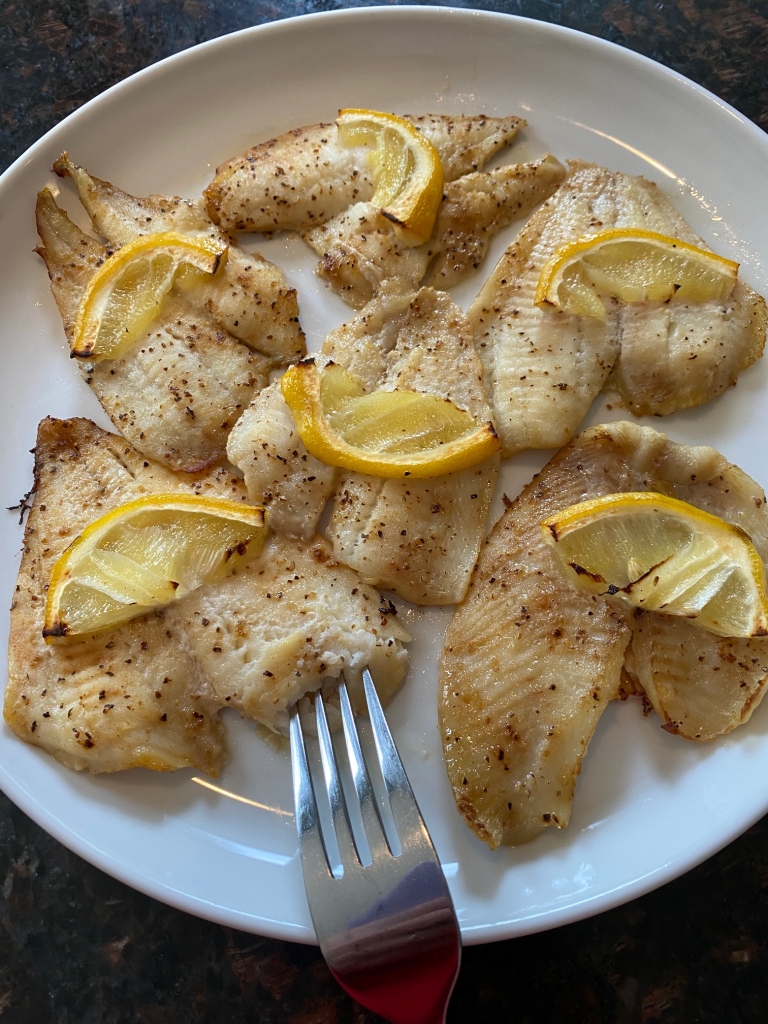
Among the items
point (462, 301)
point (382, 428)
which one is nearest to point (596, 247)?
point (462, 301)

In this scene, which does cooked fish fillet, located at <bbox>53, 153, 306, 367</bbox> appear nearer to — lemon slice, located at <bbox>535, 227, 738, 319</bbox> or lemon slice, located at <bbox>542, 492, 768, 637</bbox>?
lemon slice, located at <bbox>535, 227, 738, 319</bbox>

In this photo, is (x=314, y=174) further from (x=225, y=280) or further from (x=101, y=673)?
(x=101, y=673)

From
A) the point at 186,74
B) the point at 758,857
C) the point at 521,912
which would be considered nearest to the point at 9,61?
the point at 186,74

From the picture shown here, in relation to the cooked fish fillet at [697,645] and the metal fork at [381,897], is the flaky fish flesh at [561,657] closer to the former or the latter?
the cooked fish fillet at [697,645]

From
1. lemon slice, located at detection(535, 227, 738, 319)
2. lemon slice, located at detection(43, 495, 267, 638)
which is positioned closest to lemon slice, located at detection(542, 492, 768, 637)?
lemon slice, located at detection(535, 227, 738, 319)

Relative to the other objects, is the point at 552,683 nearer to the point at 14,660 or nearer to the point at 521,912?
the point at 521,912

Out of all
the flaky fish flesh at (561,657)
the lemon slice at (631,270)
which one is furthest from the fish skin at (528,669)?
the lemon slice at (631,270)
